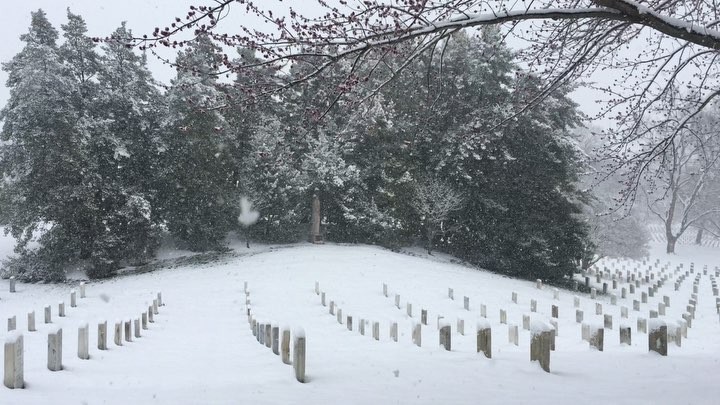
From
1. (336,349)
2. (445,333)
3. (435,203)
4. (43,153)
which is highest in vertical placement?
(43,153)

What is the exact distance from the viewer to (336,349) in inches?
348

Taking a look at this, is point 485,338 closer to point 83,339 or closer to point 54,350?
point 54,350

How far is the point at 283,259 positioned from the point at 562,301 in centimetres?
1361

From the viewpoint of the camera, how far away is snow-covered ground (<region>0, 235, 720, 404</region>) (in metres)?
4.86

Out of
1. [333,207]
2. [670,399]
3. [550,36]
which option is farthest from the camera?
[333,207]

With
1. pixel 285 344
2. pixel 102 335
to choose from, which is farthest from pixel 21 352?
pixel 102 335

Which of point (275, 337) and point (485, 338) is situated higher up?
point (485, 338)

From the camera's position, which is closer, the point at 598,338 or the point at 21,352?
the point at 21,352

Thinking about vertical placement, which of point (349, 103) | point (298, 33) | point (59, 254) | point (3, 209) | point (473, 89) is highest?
point (473, 89)

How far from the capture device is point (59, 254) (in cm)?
2464

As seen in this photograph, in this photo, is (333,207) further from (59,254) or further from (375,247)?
(59,254)

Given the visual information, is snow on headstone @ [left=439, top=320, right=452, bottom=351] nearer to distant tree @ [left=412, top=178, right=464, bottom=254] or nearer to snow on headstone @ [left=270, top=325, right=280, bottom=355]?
snow on headstone @ [left=270, top=325, right=280, bottom=355]

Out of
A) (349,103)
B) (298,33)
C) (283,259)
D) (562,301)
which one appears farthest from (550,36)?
(283,259)

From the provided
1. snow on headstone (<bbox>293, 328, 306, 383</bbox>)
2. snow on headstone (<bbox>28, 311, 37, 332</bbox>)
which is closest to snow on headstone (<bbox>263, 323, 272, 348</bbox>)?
snow on headstone (<bbox>293, 328, 306, 383</bbox>)
